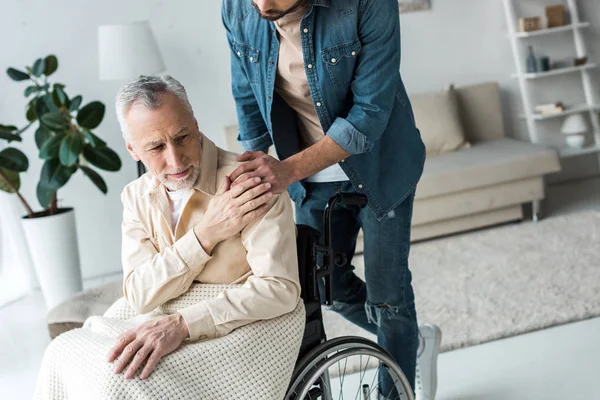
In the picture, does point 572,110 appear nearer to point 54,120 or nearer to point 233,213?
point 54,120

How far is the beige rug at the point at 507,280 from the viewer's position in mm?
3045

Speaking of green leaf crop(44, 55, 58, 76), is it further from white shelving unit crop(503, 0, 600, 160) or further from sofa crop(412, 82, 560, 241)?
white shelving unit crop(503, 0, 600, 160)

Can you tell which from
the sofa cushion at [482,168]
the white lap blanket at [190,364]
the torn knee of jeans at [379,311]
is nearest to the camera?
the white lap blanket at [190,364]

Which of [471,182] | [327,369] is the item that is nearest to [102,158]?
[471,182]

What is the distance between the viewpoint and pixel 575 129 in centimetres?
503

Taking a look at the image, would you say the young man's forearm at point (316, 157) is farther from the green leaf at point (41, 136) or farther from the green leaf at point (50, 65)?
the green leaf at point (50, 65)

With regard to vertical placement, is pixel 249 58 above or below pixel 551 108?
above

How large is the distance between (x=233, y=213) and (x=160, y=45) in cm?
325

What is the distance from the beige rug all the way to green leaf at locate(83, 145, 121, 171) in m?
1.43

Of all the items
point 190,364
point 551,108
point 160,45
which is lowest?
point 551,108

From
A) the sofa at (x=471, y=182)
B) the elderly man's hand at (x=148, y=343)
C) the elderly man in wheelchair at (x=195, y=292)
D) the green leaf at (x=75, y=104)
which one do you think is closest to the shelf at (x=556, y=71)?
the sofa at (x=471, y=182)

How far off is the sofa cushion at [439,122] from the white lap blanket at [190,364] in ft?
10.6

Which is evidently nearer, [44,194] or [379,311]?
[379,311]

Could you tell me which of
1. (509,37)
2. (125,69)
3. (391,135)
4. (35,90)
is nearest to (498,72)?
(509,37)
